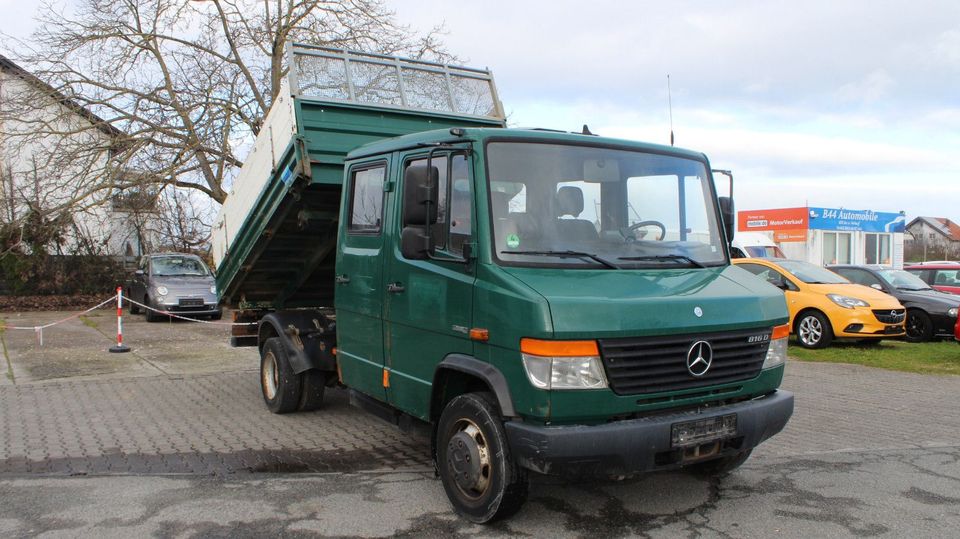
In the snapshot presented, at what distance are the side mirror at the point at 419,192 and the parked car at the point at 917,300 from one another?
12212mm

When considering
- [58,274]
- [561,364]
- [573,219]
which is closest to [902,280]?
[573,219]

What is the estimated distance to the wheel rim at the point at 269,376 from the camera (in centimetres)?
756

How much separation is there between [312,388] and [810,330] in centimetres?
860

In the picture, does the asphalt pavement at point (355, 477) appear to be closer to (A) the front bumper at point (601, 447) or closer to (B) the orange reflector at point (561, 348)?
(A) the front bumper at point (601, 447)

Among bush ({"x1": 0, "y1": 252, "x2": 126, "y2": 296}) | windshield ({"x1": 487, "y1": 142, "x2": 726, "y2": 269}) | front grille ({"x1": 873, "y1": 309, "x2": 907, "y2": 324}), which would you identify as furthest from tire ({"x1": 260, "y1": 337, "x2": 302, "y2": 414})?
bush ({"x1": 0, "y1": 252, "x2": 126, "y2": 296})

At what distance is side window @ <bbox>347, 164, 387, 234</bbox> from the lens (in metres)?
5.46

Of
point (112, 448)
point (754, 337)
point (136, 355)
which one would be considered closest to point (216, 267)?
point (112, 448)

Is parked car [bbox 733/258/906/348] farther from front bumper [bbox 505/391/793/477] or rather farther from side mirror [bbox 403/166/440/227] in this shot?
side mirror [bbox 403/166/440/227]

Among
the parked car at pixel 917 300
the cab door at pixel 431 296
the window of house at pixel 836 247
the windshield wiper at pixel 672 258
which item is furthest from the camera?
the window of house at pixel 836 247

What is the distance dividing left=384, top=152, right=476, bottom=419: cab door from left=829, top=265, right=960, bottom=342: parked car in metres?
11.8

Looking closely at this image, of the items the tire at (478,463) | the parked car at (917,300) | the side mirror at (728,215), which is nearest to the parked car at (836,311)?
the parked car at (917,300)

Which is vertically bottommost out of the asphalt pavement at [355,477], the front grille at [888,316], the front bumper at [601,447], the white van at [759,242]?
the asphalt pavement at [355,477]

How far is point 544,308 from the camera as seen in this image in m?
3.86

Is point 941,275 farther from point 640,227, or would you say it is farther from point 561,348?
point 561,348
